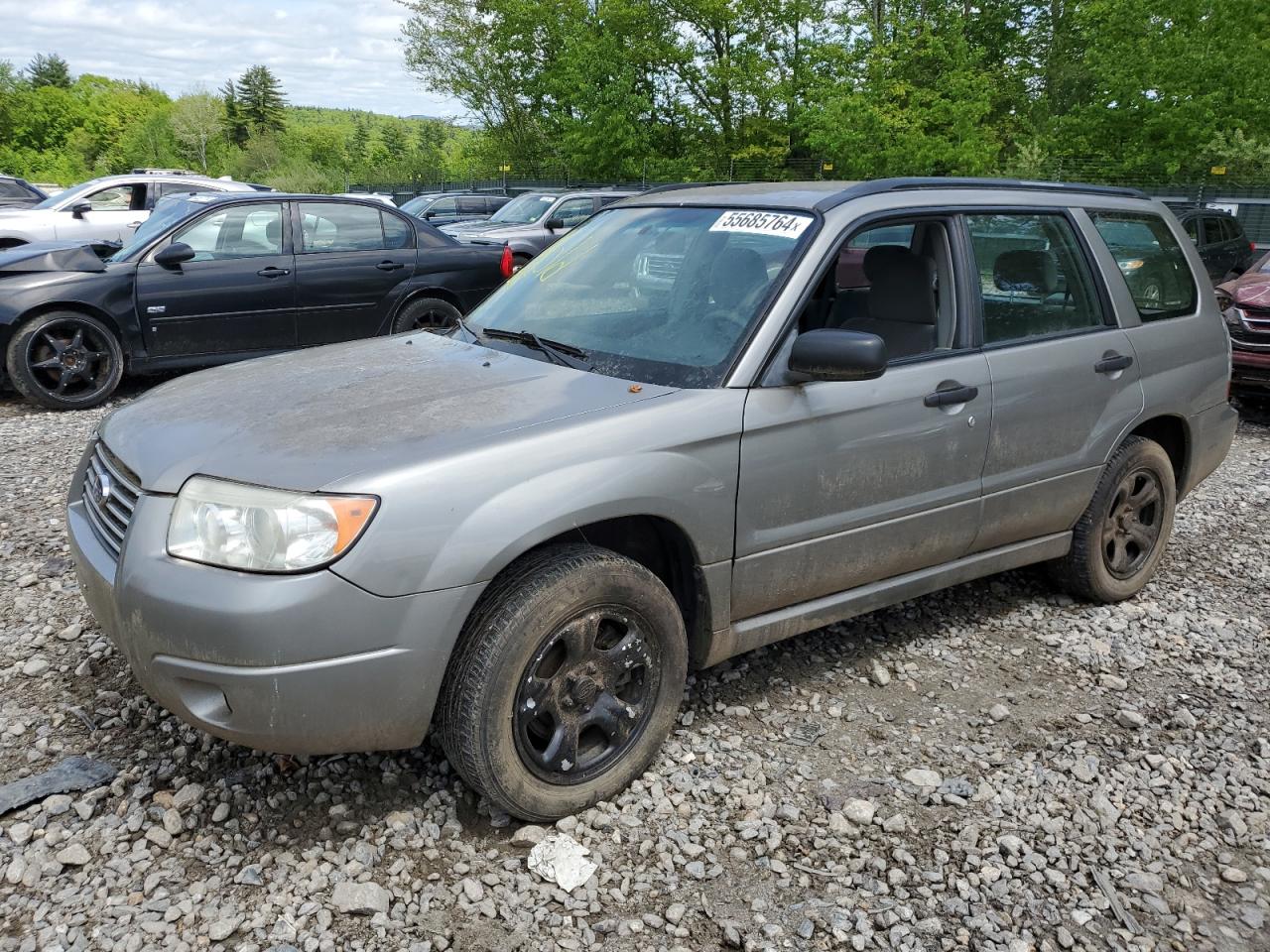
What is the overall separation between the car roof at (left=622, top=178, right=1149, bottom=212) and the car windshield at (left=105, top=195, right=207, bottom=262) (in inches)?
232

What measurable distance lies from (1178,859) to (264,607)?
260 cm

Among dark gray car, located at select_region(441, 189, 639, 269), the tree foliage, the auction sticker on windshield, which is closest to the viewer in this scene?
the auction sticker on windshield

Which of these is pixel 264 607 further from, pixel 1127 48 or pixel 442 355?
pixel 1127 48

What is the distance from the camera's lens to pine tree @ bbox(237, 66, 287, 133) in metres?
99.6

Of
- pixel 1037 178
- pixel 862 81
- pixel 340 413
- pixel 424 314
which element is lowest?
pixel 424 314

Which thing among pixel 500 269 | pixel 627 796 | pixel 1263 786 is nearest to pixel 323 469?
pixel 627 796

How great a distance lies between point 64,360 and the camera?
807 centimetres

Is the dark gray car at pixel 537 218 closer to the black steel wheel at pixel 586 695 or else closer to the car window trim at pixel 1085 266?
the car window trim at pixel 1085 266

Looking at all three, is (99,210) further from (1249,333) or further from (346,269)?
(1249,333)

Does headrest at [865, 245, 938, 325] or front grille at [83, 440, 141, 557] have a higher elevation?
headrest at [865, 245, 938, 325]

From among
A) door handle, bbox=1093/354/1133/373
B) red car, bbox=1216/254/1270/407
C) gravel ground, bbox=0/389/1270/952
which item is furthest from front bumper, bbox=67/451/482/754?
red car, bbox=1216/254/1270/407

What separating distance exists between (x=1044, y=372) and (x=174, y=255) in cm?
694

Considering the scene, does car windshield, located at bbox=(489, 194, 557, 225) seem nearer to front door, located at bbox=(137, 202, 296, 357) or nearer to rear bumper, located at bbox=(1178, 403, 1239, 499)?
front door, located at bbox=(137, 202, 296, 357)

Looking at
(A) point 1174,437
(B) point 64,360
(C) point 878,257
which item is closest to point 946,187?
(C) point 878,257
